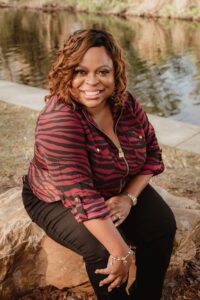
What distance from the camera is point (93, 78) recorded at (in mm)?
2410

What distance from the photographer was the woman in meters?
2.23

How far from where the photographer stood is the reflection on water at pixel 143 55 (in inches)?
341

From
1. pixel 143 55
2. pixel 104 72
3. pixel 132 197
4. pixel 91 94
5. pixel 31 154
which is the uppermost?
pixel 104 72

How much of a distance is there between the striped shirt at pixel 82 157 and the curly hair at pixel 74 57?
7 cm

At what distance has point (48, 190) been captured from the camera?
2.42 metres

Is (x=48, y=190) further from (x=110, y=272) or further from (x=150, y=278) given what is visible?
(x=150, y=278)

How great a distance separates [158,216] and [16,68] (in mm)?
9623

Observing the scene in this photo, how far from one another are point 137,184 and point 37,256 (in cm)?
75

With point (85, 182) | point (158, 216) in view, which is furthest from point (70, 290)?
point (85, 182)

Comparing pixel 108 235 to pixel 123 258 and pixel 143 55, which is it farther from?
pixel 143 55

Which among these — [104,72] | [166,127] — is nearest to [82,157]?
[104,72]

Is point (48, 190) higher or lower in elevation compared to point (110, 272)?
higher

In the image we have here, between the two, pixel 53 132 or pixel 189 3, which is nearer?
pixel 53 132

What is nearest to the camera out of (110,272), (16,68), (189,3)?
(110,272)
